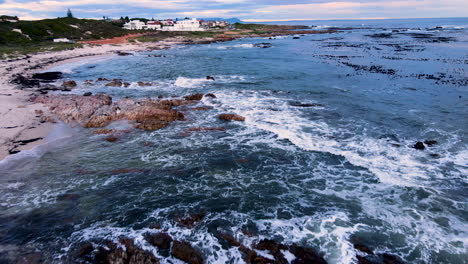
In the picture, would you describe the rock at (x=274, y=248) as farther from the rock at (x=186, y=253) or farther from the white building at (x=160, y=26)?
the white building at (x=160, y=26)

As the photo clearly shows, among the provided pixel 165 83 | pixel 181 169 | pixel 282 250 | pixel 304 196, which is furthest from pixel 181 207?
pixel 165 83

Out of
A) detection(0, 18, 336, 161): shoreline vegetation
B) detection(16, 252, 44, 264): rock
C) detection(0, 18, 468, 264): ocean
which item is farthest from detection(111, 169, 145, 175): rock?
detection(0, 18, 336, 161): shoreline vegetation

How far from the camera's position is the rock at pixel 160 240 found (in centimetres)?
969

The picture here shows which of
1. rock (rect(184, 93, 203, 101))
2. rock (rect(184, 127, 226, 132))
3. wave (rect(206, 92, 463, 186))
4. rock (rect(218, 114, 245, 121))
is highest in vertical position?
rock (rect(184, 93, 203, 101))

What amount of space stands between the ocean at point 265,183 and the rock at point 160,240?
0.21 m

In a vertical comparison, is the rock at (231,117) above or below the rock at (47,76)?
below

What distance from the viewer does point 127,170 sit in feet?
47.7

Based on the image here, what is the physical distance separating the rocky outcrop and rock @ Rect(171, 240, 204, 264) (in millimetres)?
12179

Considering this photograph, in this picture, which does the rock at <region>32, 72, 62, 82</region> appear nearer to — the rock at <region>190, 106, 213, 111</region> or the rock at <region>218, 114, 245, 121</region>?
the rock at <region>190, 106, 213, 111</region>

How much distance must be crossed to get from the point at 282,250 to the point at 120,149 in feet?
38.4

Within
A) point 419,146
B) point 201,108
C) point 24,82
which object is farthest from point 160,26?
point 419,146

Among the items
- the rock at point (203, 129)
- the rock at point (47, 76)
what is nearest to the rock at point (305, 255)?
the rock at point (203, 129)

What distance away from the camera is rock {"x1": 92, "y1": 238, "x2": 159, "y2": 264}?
8867 mm

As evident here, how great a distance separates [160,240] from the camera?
9.86m
